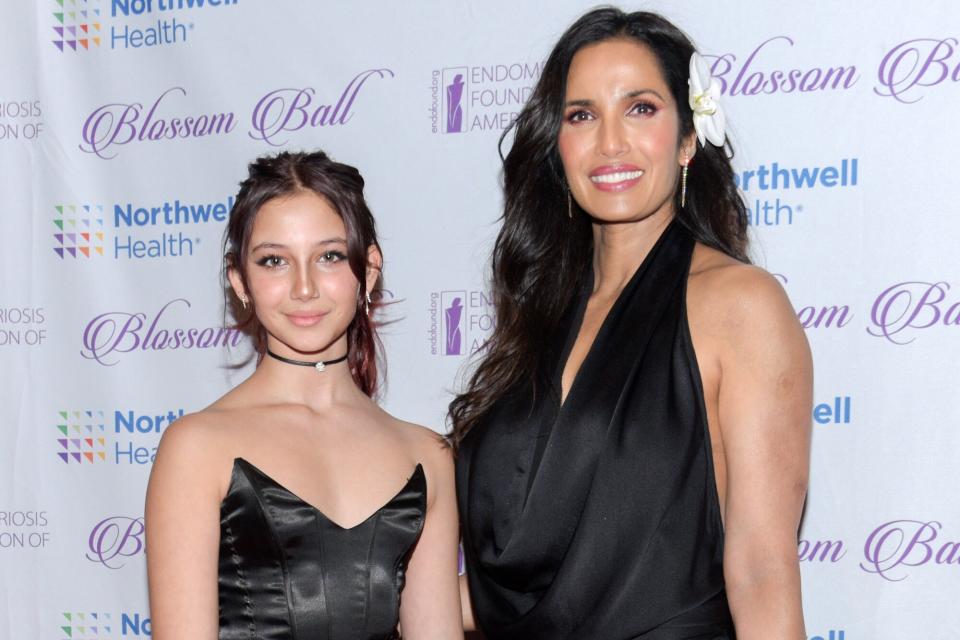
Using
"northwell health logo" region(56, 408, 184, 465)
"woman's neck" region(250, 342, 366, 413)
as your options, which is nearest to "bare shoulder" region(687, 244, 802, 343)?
"woman's neck" region(250, 342, 366, 413)

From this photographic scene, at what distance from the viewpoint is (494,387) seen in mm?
2453

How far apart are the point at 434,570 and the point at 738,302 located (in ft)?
3.00

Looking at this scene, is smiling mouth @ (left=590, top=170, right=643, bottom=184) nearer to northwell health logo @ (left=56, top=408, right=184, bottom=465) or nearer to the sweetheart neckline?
the sweetheart neckline

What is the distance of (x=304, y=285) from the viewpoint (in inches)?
88.3

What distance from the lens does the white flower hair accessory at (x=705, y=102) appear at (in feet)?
7.45

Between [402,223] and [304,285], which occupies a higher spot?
[402,223]

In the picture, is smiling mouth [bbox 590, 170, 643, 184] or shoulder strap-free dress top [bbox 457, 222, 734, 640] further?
smiling mouth [bbox 590, 170, 643, 184]

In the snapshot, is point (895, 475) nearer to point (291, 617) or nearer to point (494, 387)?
point (494, 387)

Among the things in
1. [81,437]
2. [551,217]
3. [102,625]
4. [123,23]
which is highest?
[123,23]

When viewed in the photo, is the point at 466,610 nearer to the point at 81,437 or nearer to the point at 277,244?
the point at 277,244

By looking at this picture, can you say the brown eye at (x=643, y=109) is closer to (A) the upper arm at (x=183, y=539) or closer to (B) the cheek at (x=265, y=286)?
(B) the cheek at (x=265, y=286)

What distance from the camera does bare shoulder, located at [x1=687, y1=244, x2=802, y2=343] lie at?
2027 millimetres

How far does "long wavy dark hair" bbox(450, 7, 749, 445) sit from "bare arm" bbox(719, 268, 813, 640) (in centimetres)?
34

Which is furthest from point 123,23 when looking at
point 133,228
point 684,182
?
point 684,182
